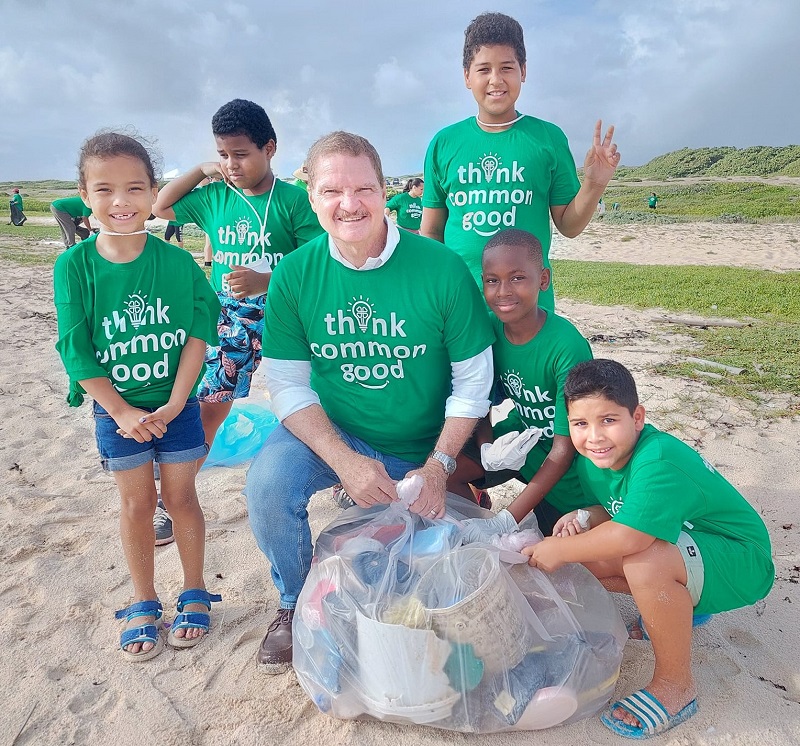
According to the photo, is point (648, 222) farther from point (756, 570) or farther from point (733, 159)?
point (733, 159)

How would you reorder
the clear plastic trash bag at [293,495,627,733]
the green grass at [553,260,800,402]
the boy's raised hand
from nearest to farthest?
the clear plastic trash bag at [293,495,627,733] < the boy's raised hand < the green grass at [553,260,800,402]

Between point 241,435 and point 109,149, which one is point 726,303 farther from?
point 109,149

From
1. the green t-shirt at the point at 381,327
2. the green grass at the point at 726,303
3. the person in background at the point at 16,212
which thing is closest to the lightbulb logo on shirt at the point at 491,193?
the green t-shirt at the point at 381,327

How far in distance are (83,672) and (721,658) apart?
209cm

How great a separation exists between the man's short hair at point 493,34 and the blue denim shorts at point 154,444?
1954mm

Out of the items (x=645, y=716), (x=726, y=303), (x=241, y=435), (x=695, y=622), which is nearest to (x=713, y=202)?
(x=726, y=303)

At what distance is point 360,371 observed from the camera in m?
2.33

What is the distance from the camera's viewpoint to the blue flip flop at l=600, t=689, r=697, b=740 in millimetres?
1812

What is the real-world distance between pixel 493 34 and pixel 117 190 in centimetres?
172

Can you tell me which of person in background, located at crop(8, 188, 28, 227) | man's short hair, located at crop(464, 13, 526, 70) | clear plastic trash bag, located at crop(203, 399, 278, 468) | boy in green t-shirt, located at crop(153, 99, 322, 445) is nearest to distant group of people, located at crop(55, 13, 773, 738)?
boy in green t-shirt, located at crop(153, 99, 322, 445)

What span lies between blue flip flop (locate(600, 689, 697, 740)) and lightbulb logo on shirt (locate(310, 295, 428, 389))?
1.24 m

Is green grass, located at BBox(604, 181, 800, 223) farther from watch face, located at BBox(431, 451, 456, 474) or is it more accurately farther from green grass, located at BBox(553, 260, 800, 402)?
watch face, located at BBox(431, 451, 456, 474)

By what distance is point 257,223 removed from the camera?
294cm

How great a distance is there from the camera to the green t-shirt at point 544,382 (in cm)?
234
